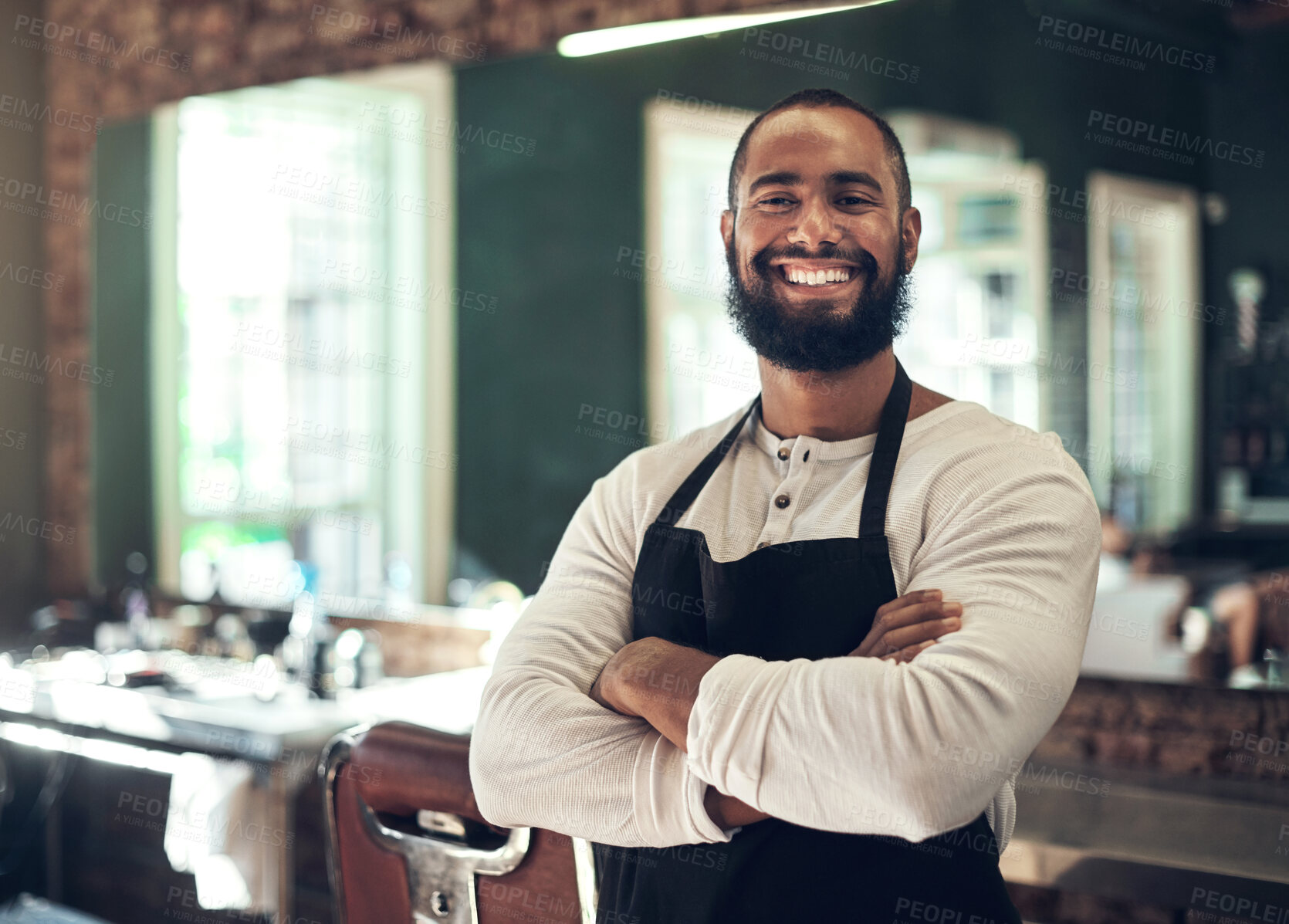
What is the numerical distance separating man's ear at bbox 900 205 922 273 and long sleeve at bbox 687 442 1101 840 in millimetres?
433

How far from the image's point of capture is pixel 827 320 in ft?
4.84

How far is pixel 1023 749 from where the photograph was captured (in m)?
1.20

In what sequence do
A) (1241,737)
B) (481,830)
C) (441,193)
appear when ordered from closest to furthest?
1. (481,830)
2. (1241,737)
3. (441,193)

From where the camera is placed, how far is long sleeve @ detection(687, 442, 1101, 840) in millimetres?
1147

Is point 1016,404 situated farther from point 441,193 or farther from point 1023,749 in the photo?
point 441,193

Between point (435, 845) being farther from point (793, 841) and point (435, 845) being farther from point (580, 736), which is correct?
point (793, 841)

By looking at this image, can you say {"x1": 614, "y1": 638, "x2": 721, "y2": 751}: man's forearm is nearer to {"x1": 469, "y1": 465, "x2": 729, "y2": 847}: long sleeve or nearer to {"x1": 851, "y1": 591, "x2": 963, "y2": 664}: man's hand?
{"x1": 469, "y1": 465, "x2": 729, "y2": 847}: long sleeve

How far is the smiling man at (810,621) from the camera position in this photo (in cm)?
118

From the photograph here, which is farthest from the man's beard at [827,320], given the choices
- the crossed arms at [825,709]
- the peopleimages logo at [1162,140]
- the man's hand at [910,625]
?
the peopleimages logo at [1162,140]

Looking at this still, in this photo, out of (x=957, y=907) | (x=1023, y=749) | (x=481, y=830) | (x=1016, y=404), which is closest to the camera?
(x=1023, y=749)

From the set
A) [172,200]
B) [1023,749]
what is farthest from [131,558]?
[1023,749]

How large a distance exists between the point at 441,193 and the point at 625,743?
7.81 feet

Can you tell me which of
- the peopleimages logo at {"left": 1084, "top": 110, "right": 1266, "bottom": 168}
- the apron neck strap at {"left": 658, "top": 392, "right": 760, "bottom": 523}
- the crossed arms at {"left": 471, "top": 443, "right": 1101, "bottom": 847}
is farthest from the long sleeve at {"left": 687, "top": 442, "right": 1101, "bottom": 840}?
the peopleimages logo at {"left": 1084, "top": 110, "right": 1266, "bottom": 168}

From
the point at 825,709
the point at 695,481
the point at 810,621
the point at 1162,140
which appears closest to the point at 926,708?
the point at 825,709
